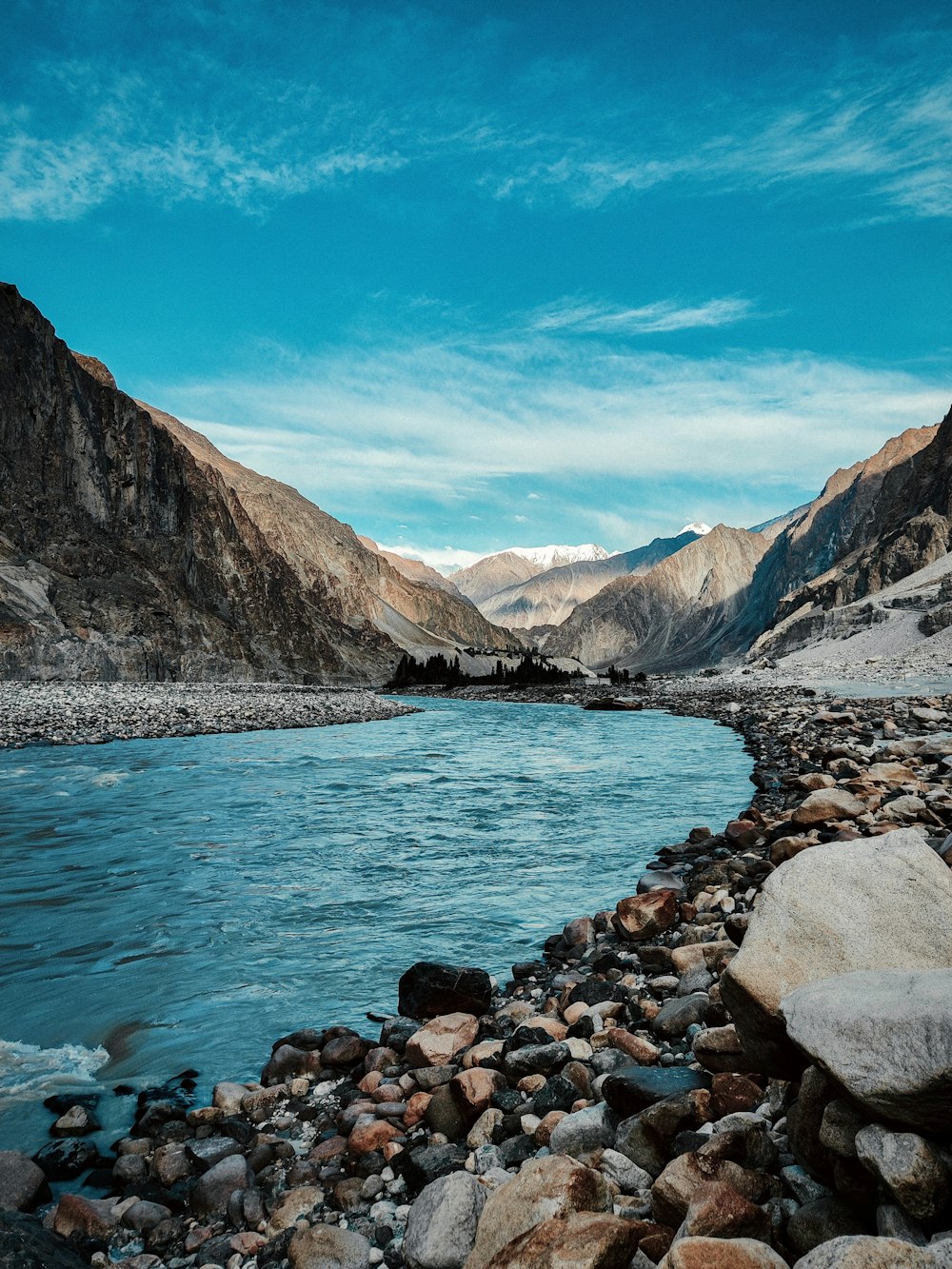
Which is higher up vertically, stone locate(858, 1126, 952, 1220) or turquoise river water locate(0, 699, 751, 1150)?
stone locate(858, 1126, 952, 1220)

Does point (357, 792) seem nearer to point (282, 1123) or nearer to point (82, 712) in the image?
point (282, 1123)

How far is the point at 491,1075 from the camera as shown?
4.80m

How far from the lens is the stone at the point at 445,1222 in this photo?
337 cm

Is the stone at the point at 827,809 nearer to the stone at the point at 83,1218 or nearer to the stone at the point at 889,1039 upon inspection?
the stone at the point at 889,1039

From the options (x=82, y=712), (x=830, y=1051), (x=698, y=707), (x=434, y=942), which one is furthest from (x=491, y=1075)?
(x=698, y=707)

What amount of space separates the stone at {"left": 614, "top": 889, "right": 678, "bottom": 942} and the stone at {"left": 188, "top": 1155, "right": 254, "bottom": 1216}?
441 cm

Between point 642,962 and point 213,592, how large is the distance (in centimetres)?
9545

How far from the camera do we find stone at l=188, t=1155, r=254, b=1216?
164 inches

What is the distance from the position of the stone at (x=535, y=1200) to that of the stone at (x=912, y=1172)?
119cm

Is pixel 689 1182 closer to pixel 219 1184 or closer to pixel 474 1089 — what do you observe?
pixel 474 1089

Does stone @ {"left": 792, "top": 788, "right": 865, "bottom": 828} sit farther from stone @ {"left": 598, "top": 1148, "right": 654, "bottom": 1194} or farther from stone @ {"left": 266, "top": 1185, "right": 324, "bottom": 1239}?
stone @ {"left": 266, "top": 1185, "right": 324, "bottom": 1239}

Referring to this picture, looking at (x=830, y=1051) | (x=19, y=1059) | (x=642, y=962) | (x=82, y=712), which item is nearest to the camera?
(x=830, y=1051)

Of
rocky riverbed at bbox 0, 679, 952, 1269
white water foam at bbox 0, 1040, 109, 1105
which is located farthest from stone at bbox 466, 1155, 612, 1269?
white water foam at bbox 0, 1040, 109, 1105

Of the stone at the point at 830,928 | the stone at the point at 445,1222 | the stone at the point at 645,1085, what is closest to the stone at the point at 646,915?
the stone at the point at 830,928
